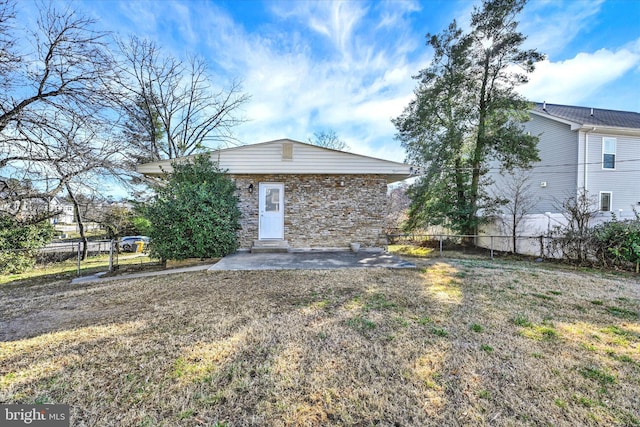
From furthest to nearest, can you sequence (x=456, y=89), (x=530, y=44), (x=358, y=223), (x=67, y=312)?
(x=456, y=89) < (x=530, y=44) < (x=358, y=223) < (x=67, y=312)

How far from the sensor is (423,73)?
454 inches

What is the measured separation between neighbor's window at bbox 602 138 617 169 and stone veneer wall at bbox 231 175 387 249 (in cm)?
1122

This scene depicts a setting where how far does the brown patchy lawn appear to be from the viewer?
1.83 m

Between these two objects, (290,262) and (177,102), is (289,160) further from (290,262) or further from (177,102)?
(177,102)

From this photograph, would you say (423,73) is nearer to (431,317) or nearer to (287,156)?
(287,156)

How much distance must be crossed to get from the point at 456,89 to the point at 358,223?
25.0 feet

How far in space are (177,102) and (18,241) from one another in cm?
1051

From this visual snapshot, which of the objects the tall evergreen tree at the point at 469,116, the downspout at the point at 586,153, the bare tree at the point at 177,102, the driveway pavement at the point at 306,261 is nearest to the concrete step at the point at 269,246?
the driveway pavement at the point at 306,261

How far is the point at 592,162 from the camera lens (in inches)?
447

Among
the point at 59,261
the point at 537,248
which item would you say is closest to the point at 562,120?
the point at 537,248

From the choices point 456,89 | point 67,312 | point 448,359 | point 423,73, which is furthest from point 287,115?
point 448,359

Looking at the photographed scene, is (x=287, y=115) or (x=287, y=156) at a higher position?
(x=287, y=115)

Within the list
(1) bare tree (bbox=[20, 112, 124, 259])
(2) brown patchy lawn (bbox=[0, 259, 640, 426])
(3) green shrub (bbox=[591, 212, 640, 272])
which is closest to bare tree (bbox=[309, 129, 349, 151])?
(1) bare tree (bbox=[20, 112, 124, 259])

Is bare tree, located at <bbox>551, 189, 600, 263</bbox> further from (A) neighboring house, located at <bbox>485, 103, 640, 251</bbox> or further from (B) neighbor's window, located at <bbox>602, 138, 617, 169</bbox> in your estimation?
(B) neighbor's window, located at <bbox>602, 138, 617, 169</bbox>
